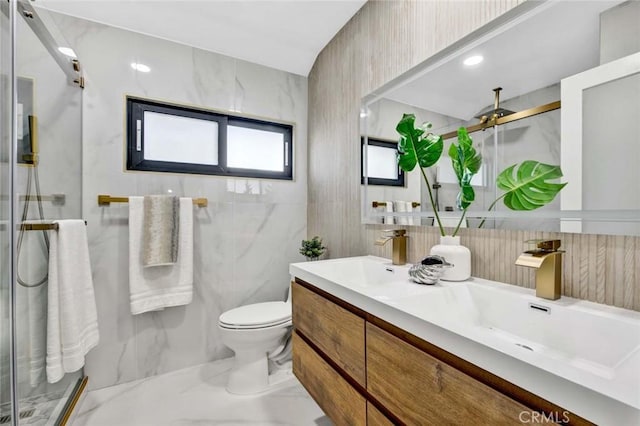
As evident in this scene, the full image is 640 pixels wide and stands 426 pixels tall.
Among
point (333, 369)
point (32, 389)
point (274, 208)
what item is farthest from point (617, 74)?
point (32, 389)

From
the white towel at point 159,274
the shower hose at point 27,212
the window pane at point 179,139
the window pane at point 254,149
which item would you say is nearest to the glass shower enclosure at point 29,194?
the shower hose at point 27,212

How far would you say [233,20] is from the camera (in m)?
1.75

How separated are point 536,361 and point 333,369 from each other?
2.33ft

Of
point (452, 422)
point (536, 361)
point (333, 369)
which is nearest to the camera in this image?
point (536, 361)

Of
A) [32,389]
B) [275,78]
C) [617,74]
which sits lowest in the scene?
[32,389]

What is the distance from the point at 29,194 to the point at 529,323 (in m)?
1.86

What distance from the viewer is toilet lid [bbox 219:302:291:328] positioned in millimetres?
1613

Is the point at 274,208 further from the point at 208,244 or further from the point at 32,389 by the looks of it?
the point at 32,389

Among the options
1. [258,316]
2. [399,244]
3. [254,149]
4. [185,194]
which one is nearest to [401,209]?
[399,244]

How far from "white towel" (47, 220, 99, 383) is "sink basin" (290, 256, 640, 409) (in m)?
1.21

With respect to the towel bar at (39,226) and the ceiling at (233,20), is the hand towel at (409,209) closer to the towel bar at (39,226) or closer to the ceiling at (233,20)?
the ceiling at (233,20)

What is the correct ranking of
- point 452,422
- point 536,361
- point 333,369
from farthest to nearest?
point 333,369 < point 452,422 < point 536,361

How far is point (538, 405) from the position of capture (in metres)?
0.45

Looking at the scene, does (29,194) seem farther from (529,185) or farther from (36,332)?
(529,185)
